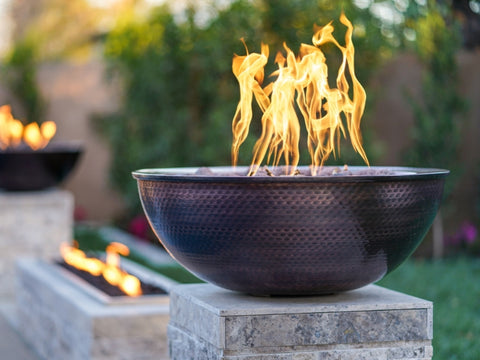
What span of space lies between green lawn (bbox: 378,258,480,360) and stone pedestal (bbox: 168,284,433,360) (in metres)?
A: 1.69

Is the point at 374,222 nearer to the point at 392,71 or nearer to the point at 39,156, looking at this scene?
the point at 39,156

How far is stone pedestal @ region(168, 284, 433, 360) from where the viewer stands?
90.5 inches

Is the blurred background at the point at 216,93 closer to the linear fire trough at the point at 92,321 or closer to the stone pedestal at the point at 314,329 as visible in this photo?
the linear fire trough at the point at 92,321

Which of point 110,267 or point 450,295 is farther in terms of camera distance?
point 450,295

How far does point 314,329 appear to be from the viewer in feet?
7.66

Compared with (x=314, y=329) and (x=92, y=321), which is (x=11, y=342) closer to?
(x=92, y=321)

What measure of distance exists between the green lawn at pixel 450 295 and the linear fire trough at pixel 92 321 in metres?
1.35

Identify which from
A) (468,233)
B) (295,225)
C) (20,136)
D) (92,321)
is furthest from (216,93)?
(295,225)

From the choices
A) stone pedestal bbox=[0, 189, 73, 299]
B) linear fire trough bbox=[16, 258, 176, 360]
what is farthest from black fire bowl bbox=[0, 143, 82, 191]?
linear fire trough bbox=[16, 258, 176, 360]

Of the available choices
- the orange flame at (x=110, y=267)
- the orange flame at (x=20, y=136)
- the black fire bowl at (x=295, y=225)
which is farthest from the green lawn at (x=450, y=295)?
the orange flame at (x=20, y=136)

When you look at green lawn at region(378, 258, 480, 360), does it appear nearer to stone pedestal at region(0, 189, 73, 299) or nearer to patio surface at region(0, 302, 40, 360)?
patio surface at region(0, 302, 40, 360)

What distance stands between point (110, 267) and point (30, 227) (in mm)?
1640

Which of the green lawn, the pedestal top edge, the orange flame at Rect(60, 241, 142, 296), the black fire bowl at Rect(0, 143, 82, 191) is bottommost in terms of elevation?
the green lawn

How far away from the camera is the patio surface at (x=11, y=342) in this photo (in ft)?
15.0
